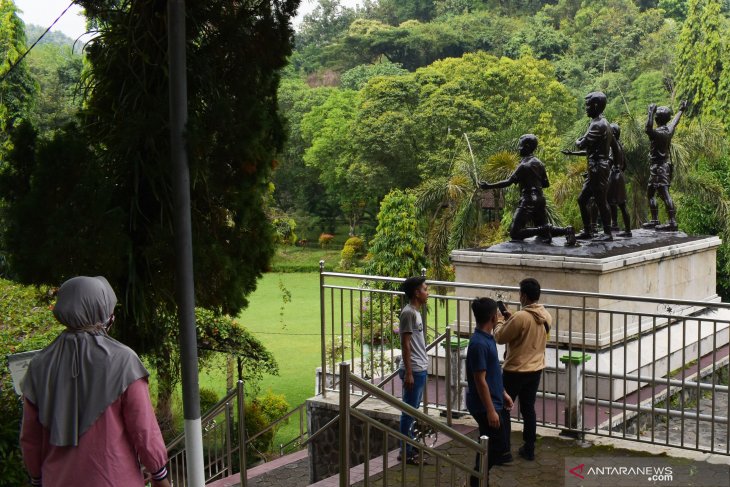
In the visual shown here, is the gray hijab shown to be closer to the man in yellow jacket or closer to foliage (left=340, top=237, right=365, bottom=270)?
the man in yellow jacket

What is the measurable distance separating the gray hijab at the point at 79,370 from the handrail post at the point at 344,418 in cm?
109

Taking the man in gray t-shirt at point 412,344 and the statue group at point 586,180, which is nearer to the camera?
the man in gray t-shirt at point 412,344

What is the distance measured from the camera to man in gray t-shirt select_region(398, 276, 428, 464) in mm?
5980

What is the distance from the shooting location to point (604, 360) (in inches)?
347

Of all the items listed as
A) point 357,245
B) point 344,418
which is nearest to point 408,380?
point 344,418

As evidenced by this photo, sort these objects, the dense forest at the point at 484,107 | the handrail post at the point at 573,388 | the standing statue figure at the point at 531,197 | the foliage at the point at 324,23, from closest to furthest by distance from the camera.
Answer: the handrail post at the point at 573,388, the standing statue figure at the point at 531,197, the dense forest at the point at 484,107, the foliage at the point at 324,23

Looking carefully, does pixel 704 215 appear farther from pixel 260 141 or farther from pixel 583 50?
pixel 583 50

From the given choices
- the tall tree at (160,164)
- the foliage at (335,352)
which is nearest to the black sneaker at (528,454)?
the foliage at (335,352)

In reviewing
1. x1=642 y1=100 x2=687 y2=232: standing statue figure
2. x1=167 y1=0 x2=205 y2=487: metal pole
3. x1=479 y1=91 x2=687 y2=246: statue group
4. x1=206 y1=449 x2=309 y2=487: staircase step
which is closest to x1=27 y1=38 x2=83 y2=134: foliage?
x1=642 y1=100 x2=687 y2=232: standing statue figure

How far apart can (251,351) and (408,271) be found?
31.8 ft

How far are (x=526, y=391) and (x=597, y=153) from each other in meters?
4.69

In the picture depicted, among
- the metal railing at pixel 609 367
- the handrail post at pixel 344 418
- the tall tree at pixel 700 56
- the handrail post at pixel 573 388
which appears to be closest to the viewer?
the handrail post at pixel 344 418

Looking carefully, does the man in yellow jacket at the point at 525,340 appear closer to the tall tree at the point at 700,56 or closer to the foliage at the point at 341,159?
the tall tree at the point at 700,56

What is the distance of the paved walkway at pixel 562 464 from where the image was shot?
584 cm
